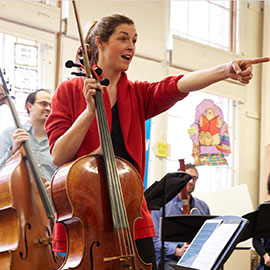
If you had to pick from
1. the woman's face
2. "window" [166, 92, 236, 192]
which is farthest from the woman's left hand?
"window" [166, 92, 236, 192]

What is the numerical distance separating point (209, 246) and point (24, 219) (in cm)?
98

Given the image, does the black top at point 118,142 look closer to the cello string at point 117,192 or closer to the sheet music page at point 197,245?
the cello string at point 117,192

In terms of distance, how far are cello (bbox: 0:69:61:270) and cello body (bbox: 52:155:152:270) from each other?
0.95m

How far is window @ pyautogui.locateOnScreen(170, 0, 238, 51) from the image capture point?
19.0 ft

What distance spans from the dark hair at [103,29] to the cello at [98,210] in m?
0.23

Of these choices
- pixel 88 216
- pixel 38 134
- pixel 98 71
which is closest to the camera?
pixel 88 216

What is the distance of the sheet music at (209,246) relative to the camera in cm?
178

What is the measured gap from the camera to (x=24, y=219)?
7.90 feet

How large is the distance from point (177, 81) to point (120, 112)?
0.21m

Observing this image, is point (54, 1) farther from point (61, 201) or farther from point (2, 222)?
point (61, 201)

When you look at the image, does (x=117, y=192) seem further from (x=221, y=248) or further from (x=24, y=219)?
(x=24, y=219)

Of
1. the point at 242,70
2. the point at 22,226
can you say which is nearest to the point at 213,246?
the point at 242,70

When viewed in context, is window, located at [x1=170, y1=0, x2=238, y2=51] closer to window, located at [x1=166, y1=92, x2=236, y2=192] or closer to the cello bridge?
window, located at [x1=166, y1=92, x2=236, y2=192]

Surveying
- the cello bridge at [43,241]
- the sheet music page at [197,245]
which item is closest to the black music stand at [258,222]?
the sheet music page at [197,245]
